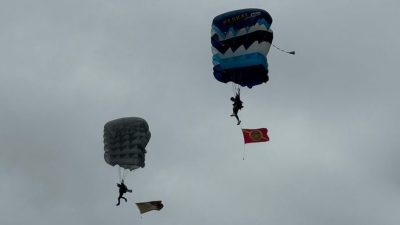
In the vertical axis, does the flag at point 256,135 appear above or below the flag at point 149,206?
above

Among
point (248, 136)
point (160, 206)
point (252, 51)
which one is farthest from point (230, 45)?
point (160, 206)

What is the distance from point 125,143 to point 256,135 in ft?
31.2

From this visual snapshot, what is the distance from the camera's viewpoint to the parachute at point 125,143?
281 ft

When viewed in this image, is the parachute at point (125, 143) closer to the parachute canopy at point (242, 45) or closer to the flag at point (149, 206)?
the flag at point (149, 206)

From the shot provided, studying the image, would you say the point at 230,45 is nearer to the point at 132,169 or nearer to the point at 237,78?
the point at 237,78

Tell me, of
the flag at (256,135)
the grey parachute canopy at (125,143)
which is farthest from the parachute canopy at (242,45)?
the grey parachute canopy at (125,143)

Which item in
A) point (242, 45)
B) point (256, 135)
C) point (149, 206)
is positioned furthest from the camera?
point (149, 206)

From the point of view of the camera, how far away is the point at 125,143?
8569 cm

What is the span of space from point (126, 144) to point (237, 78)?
956 centimetres

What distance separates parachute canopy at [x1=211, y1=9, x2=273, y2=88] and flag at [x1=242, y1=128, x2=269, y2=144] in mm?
→ 3785

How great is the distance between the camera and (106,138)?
8625 cm

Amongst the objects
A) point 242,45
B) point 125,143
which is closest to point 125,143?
point 125,143

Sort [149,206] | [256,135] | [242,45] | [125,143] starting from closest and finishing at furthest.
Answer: [242,45], [256,135], [125,143], [149,206]

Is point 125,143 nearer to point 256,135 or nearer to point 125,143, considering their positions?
point 125,143
